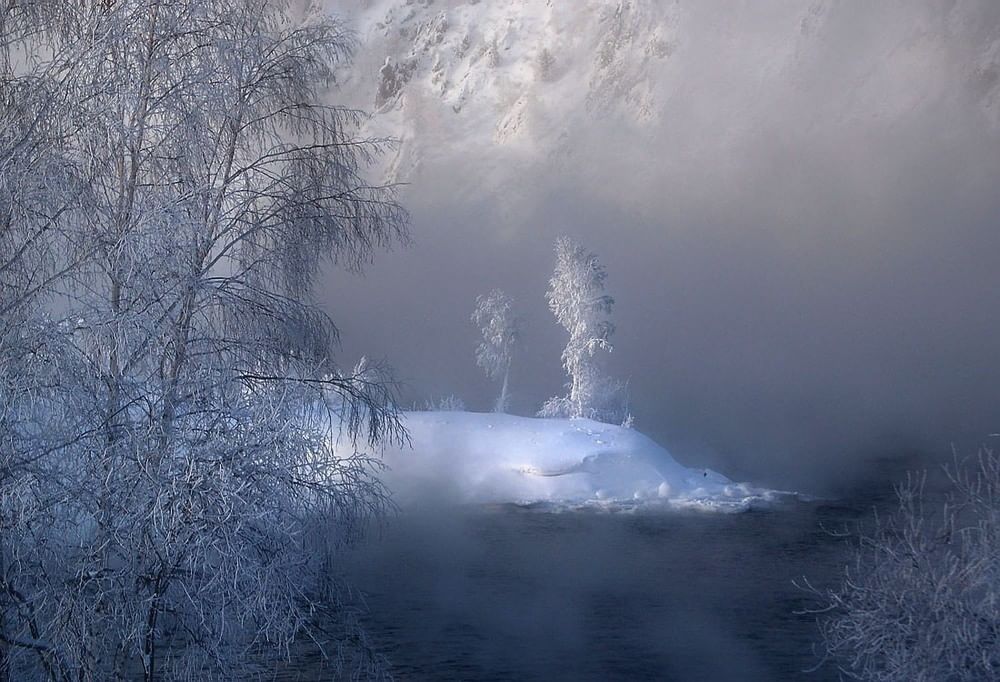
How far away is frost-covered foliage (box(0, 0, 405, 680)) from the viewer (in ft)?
24.3

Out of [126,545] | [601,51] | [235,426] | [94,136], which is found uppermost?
[601,51]

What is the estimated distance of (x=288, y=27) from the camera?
9.95m

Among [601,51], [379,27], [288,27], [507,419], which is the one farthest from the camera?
A: [379,27]

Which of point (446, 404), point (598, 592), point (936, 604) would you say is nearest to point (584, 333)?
point (446, 404)

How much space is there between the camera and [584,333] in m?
49.7

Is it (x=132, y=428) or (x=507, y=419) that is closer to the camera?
(x=132, y=428)

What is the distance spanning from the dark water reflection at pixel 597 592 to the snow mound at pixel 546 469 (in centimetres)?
233

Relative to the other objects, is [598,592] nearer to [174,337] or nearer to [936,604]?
[936,604]

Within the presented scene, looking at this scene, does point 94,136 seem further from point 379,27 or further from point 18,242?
point 379,27

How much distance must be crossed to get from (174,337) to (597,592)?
20.6 meters

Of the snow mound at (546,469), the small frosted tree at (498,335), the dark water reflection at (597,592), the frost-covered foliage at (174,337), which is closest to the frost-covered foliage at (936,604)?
the frost-covered foliage at (174,337)

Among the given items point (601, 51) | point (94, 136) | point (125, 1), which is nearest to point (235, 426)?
point (94, 136)

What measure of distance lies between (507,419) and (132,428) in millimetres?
38789

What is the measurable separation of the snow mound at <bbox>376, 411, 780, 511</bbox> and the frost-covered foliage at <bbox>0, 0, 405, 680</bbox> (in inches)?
1213
